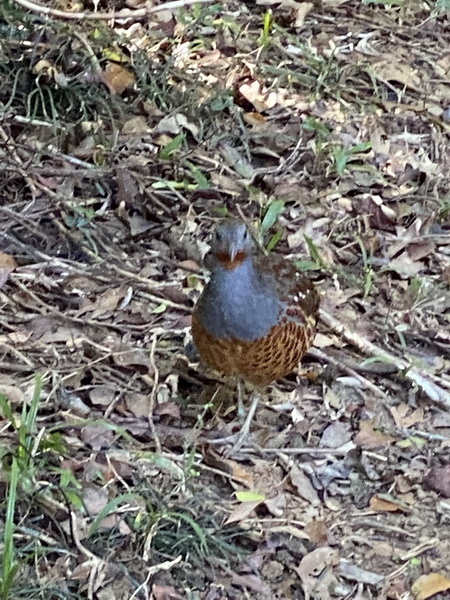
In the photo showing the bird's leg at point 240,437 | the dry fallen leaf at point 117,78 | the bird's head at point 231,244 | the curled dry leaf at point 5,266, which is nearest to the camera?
the bird's head at point 231,244

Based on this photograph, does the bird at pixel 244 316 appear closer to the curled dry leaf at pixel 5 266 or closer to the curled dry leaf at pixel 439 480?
the curled dry leaf at pixel 439 480

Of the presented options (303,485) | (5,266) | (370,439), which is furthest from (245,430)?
(5,266)

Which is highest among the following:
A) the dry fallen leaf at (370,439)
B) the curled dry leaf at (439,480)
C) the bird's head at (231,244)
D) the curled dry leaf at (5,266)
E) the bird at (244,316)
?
the bird's head at (231,244)

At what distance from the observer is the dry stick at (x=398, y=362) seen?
377 cm

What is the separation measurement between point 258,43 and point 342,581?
11.4ft

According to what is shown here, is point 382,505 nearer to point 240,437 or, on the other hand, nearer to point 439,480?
point 439,480

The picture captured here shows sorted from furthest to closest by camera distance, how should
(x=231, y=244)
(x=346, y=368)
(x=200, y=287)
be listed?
(x=200, y=287)
(x=346, y=368)
(x=231, y=244)

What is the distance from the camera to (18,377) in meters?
3.56

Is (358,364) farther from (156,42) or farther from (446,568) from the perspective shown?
(156,42)

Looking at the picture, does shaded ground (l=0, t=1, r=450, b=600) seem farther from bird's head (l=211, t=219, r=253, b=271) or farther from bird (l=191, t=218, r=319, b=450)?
bird's head (l=211, t=219, r=253, b=271)

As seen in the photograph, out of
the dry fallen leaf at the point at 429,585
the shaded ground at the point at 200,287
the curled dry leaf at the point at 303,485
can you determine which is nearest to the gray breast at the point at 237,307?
the shaded ground at the point at 200,287

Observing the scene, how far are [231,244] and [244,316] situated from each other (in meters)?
0.25

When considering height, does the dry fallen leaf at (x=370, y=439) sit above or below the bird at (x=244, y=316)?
below

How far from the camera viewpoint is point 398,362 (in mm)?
3869
